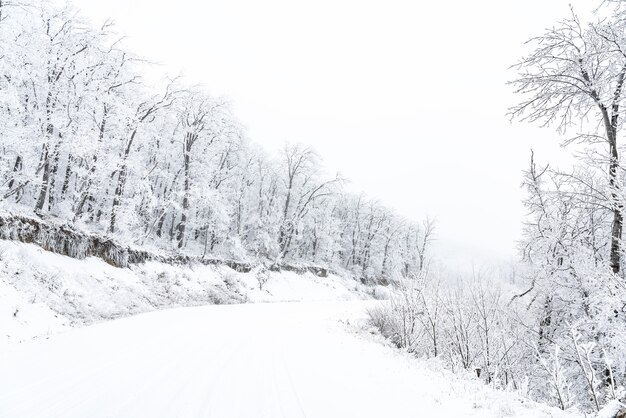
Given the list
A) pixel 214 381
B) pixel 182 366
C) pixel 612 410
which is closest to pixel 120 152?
pixel 182 366

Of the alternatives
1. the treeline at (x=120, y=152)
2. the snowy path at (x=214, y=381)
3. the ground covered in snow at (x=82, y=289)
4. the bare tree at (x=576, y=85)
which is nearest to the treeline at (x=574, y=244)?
the bare tree at (x=576, y=85)

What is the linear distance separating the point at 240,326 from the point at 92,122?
47.2 feet

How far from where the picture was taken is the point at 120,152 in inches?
903

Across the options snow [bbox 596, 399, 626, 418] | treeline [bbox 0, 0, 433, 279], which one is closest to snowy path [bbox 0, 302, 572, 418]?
snow [bbox 596, 399, 626, 418]

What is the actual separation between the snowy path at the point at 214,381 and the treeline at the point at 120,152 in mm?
7042

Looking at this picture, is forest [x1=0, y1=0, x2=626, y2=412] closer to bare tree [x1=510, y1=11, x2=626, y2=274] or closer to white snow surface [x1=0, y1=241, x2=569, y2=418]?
bare tree [x1=510, y1=11, x2=626, y2=274]

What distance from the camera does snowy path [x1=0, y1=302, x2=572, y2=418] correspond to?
17.0 ft

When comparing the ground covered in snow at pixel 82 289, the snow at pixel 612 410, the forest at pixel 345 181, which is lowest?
the ground covered in snow at pixel 82 289

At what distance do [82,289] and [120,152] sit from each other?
11110 millimetres

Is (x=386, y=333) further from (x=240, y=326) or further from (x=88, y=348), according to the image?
(x=88, y=348)

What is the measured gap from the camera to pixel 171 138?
101ft

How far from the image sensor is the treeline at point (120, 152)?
642 inches

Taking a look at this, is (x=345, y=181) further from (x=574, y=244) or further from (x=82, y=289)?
(x=574, y=244)

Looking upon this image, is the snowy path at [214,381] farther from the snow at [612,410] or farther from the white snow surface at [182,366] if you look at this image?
the snow at [612,410]
